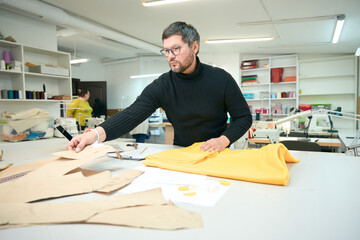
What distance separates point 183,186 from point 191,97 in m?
0.85

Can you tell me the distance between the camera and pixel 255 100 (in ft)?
25.2

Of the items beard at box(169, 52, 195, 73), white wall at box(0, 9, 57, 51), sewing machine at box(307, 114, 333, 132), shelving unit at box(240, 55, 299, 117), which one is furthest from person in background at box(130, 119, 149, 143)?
beard at box(169, 52, 195, 73)

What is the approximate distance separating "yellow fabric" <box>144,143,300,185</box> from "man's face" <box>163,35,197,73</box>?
0.57 meters

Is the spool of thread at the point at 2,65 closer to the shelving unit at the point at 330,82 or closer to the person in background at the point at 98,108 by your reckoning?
the person in background at the point at 98,108

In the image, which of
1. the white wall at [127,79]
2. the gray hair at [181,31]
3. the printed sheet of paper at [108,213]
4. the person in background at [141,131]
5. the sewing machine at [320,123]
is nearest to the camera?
the printed sheet of paper at [108,213]

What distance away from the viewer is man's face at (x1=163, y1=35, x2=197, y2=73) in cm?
143

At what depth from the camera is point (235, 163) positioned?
0.98m

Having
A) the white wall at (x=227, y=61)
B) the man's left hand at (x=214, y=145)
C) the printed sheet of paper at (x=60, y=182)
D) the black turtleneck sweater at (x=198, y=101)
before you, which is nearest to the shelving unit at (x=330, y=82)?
the white wall at (x=227, y=61)

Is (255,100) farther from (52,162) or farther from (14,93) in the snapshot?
(52,162)

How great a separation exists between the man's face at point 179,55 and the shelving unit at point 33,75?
2971mm

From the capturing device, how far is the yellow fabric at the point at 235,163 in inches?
33.2

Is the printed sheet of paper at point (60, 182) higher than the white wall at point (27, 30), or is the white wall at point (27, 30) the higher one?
the white wall at point (27, 30)

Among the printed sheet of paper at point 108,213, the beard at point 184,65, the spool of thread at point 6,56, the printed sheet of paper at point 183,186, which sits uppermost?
the spool of thread at point 6,56

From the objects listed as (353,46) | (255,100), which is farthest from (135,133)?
(353,46)
